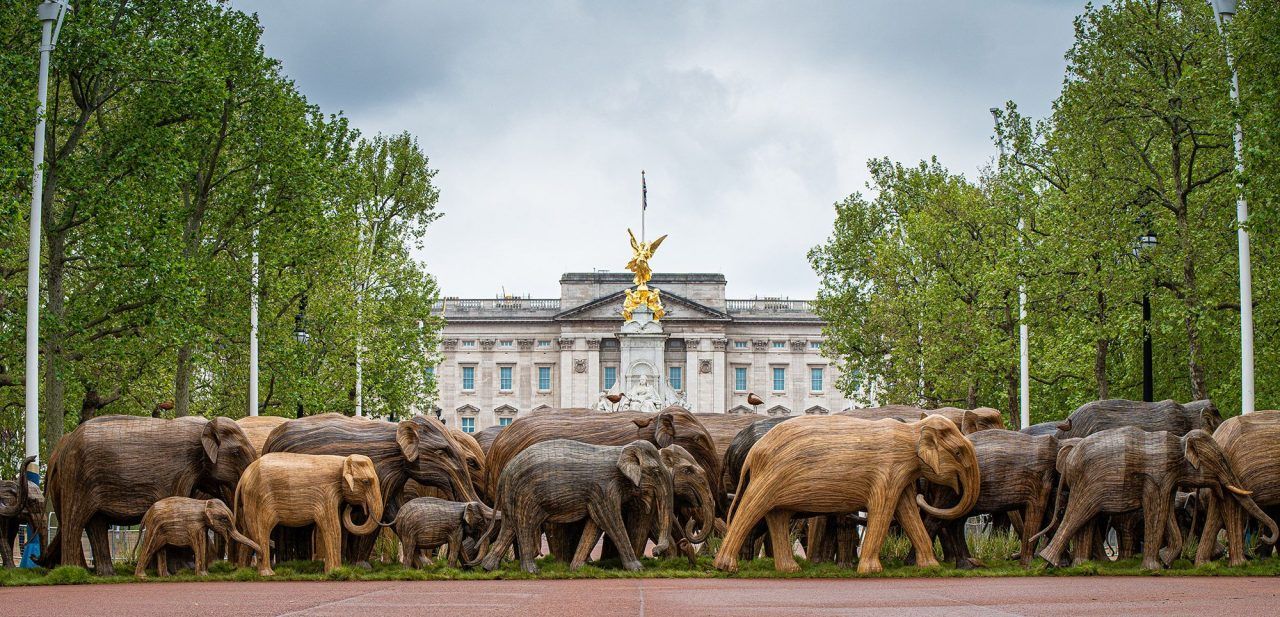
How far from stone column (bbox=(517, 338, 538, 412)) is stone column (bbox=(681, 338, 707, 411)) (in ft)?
38.0

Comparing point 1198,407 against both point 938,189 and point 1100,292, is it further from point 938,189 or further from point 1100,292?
point 938,189

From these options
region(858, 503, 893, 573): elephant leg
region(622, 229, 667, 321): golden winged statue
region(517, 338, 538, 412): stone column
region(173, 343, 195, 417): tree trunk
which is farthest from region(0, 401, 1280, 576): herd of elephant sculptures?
region(517, 338, 538, 412): stone column

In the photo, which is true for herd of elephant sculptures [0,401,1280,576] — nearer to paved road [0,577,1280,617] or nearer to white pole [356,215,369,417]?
paved road [0,577,1280,617]

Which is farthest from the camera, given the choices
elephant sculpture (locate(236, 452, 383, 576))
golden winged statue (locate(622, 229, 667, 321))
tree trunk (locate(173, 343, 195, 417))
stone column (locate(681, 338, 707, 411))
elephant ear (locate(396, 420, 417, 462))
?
stone column (locate(681, 338, 707, 411))

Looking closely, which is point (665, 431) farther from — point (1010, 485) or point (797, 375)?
point (797, 375)

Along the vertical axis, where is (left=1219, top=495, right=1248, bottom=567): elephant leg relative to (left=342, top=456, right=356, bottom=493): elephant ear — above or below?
below

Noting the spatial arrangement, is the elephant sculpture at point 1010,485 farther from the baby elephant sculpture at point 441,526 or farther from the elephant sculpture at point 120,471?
the elephant sculpture at point 120,471

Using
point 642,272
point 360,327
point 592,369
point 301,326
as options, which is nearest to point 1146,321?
point 301,326

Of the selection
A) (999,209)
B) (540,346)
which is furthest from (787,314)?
(999,209)

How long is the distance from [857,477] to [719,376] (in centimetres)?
8952

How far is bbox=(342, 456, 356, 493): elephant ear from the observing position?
15.5 meters

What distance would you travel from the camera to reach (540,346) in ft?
347

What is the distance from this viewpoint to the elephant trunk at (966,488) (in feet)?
49.2

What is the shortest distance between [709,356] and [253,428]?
84.7m
